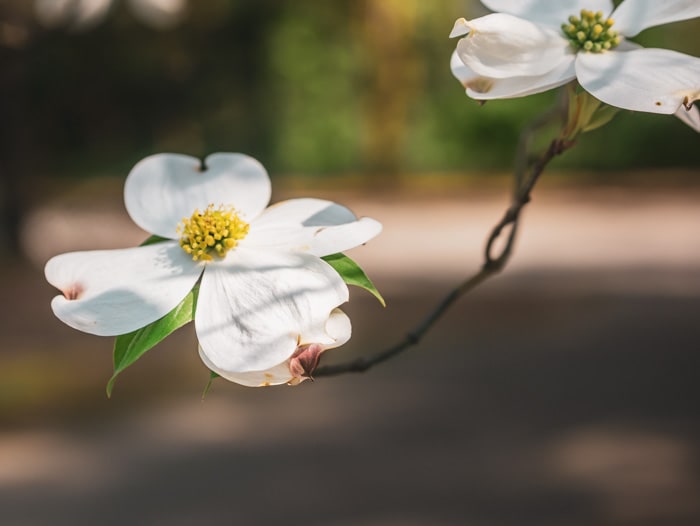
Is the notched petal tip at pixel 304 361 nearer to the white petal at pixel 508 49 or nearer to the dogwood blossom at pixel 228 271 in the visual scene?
the dogwood blossom at pixel 228 271

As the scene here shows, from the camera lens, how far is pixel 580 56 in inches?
14.2

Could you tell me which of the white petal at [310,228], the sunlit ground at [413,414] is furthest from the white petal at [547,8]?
the sunlit ground at [413,414]

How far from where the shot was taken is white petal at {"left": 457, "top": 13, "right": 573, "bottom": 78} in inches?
13.8

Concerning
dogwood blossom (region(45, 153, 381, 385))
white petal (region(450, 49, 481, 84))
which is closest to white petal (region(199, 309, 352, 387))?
dogwood blossom (region(45, 153, 381, 385))

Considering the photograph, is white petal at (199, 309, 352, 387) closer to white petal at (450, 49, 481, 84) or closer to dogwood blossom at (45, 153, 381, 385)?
dogwood blossom at (45, 153, 381, 385)

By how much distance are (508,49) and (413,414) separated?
3175mm

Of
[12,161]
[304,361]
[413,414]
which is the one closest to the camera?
[304,361]

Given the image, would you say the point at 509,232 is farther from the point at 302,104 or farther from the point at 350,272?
the point at 302,104

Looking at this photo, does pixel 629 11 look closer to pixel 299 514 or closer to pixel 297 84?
pixel 299 514

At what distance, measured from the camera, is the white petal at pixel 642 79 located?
0.33 m

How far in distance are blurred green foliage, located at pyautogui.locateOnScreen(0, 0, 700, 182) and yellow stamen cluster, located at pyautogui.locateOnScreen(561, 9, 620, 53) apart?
6.15 m

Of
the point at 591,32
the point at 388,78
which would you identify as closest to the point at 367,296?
the point at 388,78

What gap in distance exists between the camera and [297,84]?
6.70 metres

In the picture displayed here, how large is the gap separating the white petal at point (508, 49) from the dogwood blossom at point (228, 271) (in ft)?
0.23
